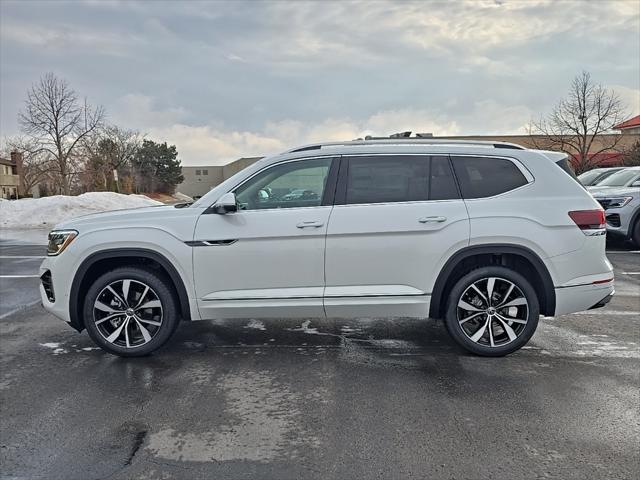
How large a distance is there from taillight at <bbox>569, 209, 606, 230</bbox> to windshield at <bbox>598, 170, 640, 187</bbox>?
842cm

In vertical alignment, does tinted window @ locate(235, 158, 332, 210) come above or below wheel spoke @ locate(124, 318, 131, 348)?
above

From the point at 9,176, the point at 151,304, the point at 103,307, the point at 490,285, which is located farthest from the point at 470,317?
the point at 9,176

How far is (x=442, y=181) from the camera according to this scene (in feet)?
14.5

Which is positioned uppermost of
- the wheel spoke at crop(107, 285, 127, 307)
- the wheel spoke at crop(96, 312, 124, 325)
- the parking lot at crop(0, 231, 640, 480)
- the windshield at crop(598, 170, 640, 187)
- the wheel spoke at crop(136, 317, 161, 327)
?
the windshield at crop(598, 170, 640, 187)

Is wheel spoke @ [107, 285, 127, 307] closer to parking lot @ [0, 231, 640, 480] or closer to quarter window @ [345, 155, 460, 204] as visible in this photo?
parking lot @ [0, 231, 640, 480]

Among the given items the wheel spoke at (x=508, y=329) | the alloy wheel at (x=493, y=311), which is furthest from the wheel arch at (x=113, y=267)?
the wheel spoke at (x=508, y=329)

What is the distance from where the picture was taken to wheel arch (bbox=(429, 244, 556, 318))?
4.29 m

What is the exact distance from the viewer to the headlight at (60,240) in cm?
447

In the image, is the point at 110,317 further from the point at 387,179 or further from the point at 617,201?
the point at 617,201

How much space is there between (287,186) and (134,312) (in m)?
1.79

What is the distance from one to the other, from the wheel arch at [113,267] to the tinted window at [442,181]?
93.4 inches

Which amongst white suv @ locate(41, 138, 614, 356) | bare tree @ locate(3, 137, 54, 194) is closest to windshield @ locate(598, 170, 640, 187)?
white suv @ locate(41, 138, 614, 356)

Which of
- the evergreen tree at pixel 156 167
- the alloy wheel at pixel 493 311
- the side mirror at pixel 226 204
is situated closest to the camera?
the side mirror at pixel 226 204

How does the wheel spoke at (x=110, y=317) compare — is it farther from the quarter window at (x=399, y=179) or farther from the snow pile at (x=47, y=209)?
the snow pile at (x=47, y=209)
